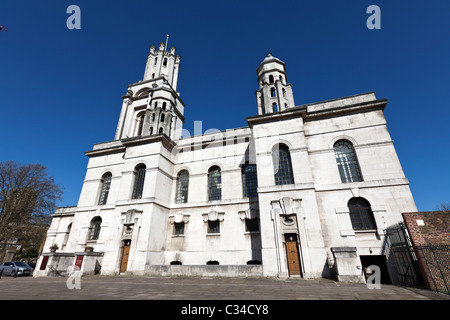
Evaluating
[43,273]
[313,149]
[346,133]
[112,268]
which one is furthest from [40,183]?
[346,133]

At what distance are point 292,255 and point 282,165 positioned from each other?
620cm

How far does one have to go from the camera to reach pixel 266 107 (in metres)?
18.6

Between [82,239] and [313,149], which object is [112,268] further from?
[313,149]

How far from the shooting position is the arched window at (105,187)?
72.2ft

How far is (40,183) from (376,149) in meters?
37.6

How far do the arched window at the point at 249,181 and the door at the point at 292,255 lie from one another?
5089 mm

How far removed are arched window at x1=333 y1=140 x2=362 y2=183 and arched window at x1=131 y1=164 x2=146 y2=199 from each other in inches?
659

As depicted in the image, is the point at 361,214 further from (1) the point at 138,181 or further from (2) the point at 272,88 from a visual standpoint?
(1) the point at 138,181

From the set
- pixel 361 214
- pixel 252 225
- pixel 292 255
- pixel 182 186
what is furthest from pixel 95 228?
pixel 361 214

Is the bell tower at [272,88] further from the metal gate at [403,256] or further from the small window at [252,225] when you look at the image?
the metal gate at [403,256]

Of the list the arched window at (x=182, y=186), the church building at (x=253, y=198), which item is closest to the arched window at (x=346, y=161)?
the church building at (x=253, y=198)

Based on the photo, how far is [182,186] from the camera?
20438 mm

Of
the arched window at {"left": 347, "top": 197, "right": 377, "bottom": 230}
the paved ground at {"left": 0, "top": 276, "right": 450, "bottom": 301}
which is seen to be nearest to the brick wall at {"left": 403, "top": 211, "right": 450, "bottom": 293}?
the paved ground at {"left": 0, "top": 276, "right": 450, "bottom": 301}

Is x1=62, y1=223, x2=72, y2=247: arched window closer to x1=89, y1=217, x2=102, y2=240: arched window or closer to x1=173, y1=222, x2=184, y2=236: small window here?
x1=89, y1=217, x2=102, y2=240: arched window
